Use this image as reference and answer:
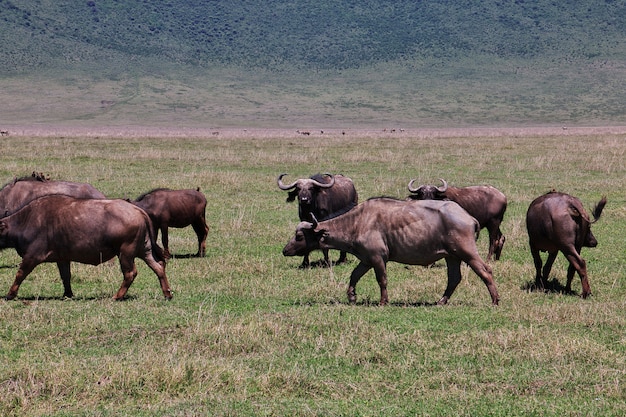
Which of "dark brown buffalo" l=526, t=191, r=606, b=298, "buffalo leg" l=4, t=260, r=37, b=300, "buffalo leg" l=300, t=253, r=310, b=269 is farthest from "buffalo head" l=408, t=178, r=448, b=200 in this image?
"buffalo leg" l=4, t=260, r=37, b=300

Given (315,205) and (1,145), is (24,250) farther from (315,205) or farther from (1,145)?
(1,145)

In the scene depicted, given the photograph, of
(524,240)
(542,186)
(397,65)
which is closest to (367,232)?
(524,240)

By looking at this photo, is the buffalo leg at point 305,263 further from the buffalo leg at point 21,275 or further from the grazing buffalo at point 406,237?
the buffalo leg at point 21,275

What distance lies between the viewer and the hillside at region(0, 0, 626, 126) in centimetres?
9850

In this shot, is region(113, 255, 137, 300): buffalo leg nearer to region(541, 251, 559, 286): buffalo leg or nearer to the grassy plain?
the grassy plain

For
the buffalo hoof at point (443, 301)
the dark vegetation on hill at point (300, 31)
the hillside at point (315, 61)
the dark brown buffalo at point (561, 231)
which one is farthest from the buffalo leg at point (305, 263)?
the dark vegetation on hill at point (300, 31)

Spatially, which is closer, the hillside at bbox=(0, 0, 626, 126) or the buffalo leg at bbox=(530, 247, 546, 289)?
the buffalo leg at bbox=(530, 247, 546, 289)

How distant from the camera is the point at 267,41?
4803 inches

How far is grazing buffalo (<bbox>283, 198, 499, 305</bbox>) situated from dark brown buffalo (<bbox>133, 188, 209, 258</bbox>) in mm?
4299

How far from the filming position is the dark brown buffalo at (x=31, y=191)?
14.1m

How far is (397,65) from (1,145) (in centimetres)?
8393

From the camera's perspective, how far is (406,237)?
34.2ft

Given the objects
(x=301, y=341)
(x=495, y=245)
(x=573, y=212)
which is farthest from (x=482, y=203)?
(x=301, y=341)

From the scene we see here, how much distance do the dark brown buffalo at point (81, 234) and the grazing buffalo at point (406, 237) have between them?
2.13 m
